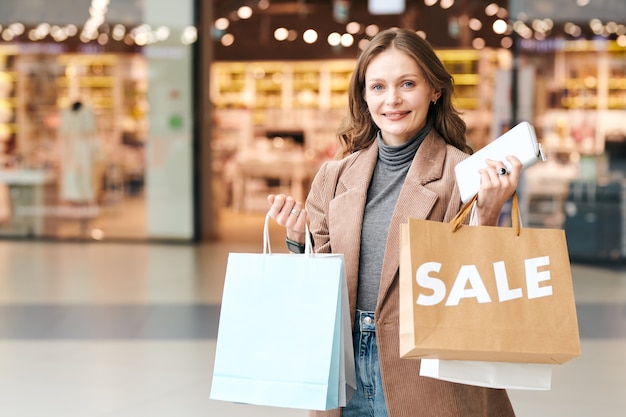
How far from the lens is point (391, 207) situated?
1.83m

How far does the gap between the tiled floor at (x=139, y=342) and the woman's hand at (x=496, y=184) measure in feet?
7.72

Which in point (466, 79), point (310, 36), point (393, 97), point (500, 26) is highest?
point (310, 36)

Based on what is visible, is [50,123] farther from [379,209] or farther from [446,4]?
[379,209]

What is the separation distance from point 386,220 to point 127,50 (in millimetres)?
8999

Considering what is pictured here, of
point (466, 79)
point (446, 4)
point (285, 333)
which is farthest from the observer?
point (466, 79)

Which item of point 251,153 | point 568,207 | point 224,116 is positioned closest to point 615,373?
point 568,207

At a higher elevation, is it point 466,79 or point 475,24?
point 475,24

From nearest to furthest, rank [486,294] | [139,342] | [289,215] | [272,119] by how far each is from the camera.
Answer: [486,294], [289,215], [139,342], [272,119]

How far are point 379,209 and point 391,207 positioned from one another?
1.1 inches

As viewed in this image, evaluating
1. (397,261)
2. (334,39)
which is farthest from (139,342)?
(334,39)

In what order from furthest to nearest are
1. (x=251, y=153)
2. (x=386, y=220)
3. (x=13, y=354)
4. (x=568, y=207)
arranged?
(x=251, y=153) < (x=568, y=207) < (x=13, y=354) < (x=386, y=220)

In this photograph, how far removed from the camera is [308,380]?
1609 mm

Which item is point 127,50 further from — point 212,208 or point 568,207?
point 568,207

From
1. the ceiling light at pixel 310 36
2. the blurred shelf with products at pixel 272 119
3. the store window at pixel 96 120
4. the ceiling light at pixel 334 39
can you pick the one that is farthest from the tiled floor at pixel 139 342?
the ceiling light at pixel 310 36
